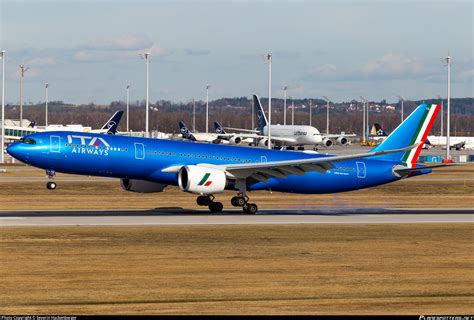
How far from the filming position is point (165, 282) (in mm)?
27000

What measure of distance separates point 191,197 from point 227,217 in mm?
15919

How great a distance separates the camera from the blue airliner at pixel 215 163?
157ft

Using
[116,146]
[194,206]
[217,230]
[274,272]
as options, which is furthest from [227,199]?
[274,272]

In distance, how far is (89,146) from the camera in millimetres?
48094

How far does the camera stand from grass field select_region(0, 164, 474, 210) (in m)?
57.6

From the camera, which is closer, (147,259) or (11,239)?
(147,259)

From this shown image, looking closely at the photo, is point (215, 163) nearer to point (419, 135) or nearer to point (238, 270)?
point (419, 135)

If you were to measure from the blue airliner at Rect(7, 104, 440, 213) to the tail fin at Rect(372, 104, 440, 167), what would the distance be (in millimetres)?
60

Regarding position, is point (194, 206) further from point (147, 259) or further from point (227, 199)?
point (147, 259)

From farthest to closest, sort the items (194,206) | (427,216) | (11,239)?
(194,206)
(427,216)
(11,239)

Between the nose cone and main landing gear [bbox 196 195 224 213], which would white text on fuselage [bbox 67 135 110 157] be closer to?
the nose cone

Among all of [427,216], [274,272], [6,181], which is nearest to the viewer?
[274,272]

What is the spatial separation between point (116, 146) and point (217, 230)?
32.7 feet

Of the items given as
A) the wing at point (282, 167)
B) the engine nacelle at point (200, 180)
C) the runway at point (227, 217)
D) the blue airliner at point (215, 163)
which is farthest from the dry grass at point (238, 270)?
the blue airliner at point (215, 163)
